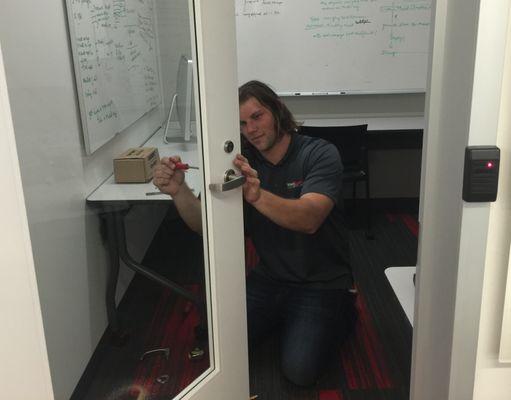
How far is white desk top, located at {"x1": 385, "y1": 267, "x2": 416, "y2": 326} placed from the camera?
1419 mm

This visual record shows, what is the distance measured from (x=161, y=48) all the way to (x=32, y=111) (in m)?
0.70

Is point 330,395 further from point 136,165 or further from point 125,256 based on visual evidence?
point 136,165

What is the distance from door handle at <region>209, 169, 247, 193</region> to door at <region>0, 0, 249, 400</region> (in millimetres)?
15

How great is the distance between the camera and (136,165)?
1.98 meters

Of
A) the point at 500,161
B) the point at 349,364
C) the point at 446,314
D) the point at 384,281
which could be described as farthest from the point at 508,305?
the point at 384,281

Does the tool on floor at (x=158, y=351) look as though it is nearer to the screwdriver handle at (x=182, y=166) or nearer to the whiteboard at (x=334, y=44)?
the screwdriver handle at (x=182, y=166)

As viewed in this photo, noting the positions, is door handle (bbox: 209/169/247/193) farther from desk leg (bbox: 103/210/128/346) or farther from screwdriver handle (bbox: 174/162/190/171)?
desk leg (bbox: 103/210/128/346)

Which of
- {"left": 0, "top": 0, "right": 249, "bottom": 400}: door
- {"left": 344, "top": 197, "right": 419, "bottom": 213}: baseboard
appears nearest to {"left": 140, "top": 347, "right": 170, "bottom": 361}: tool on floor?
{"left": 0, "top": 0, "right": 249, "bottom": 400}: door

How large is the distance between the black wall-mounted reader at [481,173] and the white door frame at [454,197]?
17 mm

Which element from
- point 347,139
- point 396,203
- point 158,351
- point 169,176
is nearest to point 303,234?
point 169,176

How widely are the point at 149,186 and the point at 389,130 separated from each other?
79.1 inches

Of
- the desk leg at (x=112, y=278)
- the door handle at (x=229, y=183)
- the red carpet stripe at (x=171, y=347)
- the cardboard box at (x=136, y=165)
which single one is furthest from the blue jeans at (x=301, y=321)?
the door handle at (x=229, y=183)

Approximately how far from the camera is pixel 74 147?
1.87m

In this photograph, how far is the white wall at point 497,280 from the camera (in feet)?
3.26
